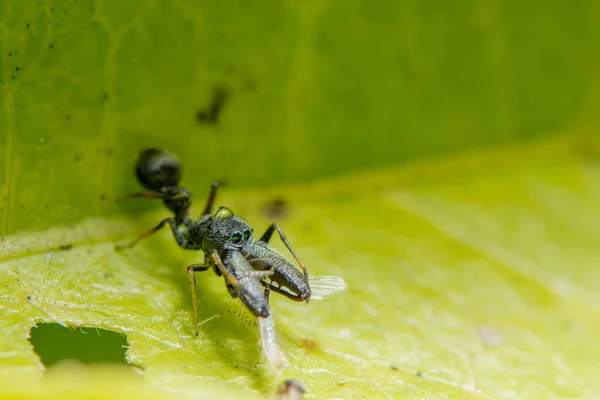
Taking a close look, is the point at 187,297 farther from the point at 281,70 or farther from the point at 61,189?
the point at 281,70

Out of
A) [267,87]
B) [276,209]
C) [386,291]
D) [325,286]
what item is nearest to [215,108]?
[267,87]

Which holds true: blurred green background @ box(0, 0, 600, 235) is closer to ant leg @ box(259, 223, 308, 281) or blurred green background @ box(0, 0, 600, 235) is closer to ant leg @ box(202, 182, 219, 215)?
ant leg @ box(202, 182, 219, 215)

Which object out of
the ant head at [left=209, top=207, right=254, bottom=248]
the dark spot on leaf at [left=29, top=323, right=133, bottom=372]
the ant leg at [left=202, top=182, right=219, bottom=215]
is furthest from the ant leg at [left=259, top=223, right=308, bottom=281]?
the dark spot on leaf at [left=29, top=323, right=133, bottom=372]

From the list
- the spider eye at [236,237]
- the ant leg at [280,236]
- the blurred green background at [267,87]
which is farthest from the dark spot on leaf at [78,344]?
the ant leg at [280,236]

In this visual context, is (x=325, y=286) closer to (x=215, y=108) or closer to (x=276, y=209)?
(x=276, y=209)

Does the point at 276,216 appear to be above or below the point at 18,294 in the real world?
above

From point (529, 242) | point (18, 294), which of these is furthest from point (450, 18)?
point (18, 294)
